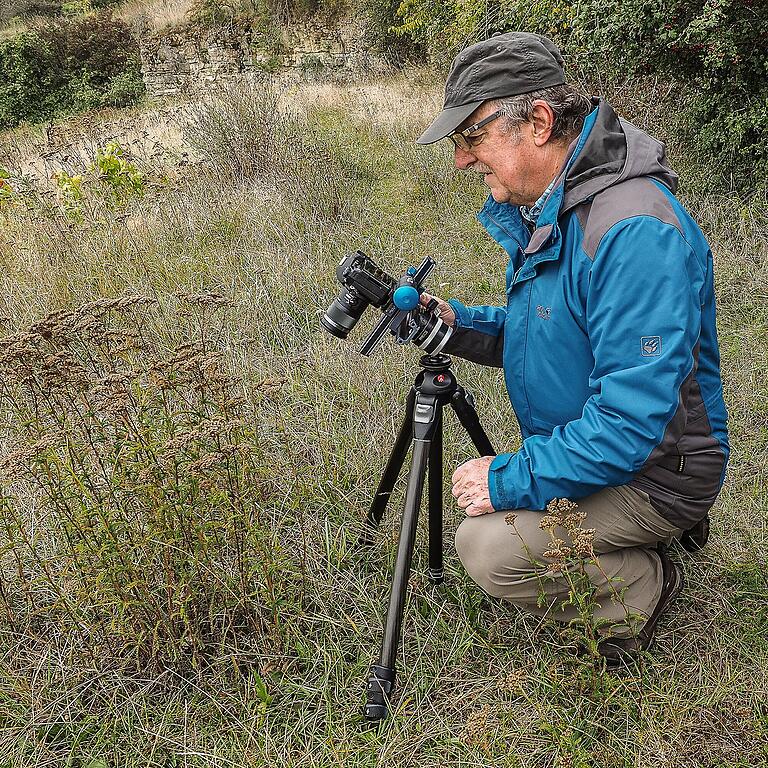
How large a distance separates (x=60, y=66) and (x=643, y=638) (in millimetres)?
24384

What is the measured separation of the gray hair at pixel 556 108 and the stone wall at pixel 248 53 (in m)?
12.5

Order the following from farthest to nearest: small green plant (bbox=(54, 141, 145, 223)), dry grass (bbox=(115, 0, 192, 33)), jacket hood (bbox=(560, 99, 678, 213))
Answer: dry grass (bbox=(115, 0, 192, 33))
small green plant (bbox=(54, 141, 145, 223))
jacket hood (bbox=(560, 99, 678, 213))

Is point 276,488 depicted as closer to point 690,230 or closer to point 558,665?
point 558,665

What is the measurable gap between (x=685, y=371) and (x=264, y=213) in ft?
13.6

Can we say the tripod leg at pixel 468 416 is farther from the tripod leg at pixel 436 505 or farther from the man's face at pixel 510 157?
the man's face at pixel 510 157

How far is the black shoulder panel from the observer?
1.75 meters

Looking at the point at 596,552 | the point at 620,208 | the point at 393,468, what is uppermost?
the point at 620,208

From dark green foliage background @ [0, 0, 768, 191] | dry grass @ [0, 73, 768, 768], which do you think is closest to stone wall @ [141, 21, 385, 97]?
dark green foliage background @ [0, 0, 768, 191]

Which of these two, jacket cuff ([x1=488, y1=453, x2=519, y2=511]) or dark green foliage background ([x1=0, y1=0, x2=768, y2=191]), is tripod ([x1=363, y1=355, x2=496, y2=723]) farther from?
dark green foliage background ([x1=0, y1=0, x2=768, y2=191])

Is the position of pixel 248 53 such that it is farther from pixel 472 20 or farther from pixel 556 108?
pixel 556 108

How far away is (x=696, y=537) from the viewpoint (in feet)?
8.08

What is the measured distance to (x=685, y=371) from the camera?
1718 mm

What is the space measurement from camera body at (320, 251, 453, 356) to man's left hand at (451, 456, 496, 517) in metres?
0.42

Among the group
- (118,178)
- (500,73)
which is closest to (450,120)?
(500,73)
